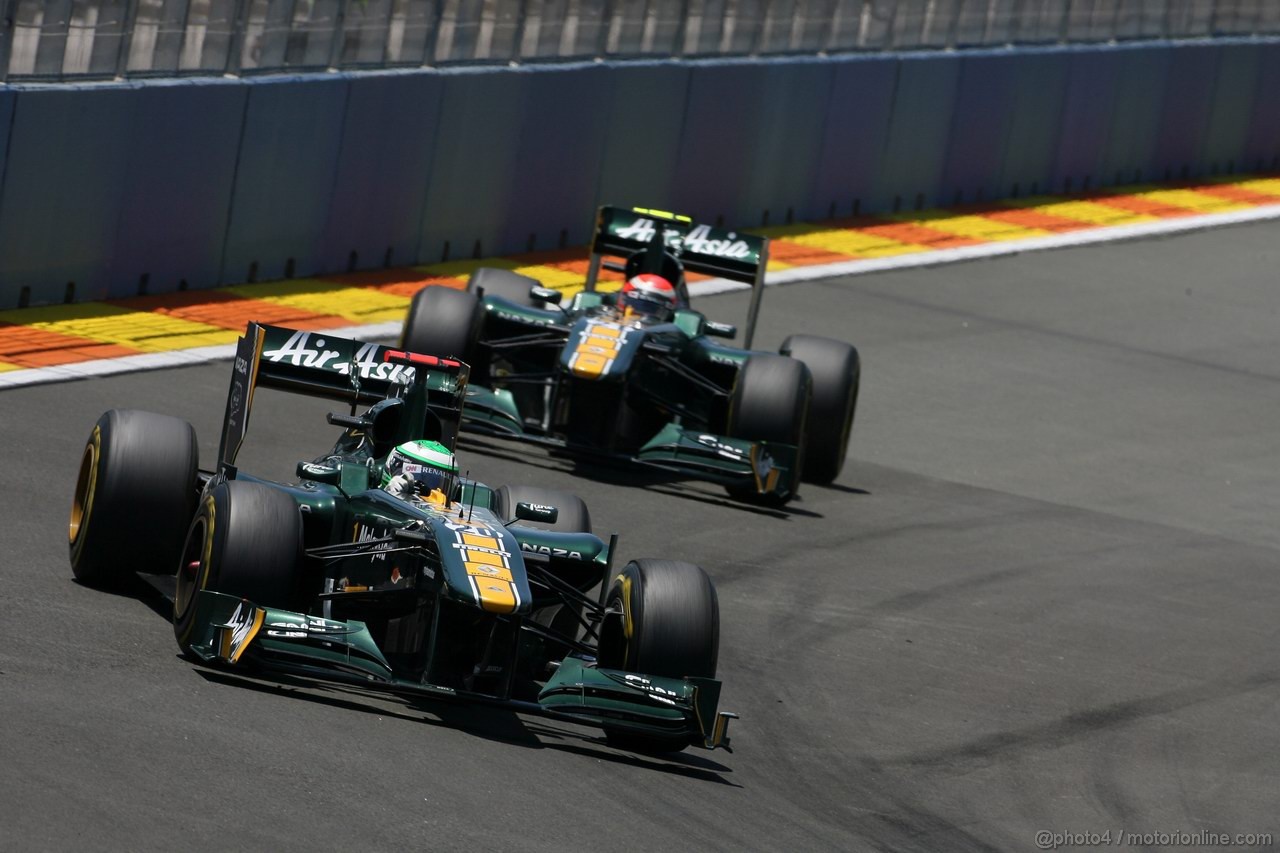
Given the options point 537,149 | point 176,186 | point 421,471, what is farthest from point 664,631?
point 537,149

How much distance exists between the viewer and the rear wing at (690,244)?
17172 millimetres

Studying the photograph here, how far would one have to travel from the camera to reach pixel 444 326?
634 inches

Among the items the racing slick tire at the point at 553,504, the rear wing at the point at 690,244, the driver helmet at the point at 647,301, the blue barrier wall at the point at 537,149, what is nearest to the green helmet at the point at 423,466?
the racing slick tire at the point at 553,504

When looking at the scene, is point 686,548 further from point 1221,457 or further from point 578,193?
point 578,193

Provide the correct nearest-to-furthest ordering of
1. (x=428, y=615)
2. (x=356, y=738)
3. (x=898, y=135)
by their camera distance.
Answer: (x=356, y=738) < (x=428, y=615) < (x=898, y=135)

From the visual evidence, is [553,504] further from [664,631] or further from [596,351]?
[596,351]

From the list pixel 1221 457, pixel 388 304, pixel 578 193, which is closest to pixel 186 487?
pixel 388 304

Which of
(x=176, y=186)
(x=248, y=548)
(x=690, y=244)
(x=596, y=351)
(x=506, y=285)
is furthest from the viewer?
(x=176, y=186)

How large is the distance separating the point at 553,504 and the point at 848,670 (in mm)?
1817

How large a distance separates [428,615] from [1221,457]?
443 inches

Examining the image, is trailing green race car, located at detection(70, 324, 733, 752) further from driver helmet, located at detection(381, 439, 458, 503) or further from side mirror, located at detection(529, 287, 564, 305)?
side mirror, located at detection(529, 287, 564, 305)

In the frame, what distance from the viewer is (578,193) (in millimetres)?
24328

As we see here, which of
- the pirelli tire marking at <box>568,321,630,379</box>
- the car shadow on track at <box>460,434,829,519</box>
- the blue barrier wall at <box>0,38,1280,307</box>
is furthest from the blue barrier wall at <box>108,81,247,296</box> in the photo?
the pirelli tire marking at <box>568,321,630,379</box>

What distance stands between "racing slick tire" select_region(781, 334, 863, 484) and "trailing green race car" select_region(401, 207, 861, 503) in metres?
→ 0.01
